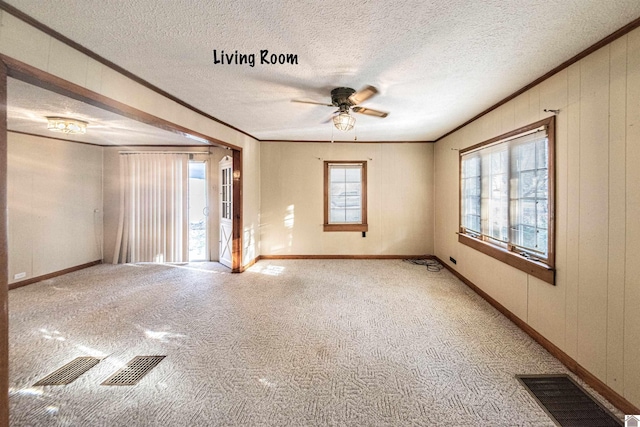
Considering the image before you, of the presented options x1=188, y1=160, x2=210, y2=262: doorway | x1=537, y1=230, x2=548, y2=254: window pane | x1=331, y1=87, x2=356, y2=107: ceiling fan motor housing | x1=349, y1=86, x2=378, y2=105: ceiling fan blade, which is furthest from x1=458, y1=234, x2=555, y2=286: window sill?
x1=188, y1=160, x2=210, y2=262: doorway

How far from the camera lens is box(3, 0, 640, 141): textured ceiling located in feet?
5.07

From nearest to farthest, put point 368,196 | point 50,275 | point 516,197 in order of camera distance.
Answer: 1. point 516,197
2. point 50,275
3. point 368,196

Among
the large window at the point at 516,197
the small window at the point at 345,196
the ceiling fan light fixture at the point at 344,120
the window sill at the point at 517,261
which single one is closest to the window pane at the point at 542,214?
the large window at the point at 516,197

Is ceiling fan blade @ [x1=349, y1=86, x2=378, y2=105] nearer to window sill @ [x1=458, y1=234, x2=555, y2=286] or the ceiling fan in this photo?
the ceiling fan

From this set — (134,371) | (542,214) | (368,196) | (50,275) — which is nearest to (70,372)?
(134,371)

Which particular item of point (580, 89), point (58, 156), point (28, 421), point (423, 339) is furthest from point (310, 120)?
point (58, 156)

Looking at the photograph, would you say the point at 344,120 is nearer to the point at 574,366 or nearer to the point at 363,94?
the point at 363,94

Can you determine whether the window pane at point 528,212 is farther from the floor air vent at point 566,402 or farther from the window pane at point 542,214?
the floor air vent at point 566,402

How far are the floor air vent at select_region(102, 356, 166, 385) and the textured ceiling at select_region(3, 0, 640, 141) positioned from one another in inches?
97.9

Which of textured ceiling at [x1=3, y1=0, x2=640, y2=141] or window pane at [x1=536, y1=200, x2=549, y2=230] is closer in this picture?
textured ceiling at [x1=3, y1=0, x2=640, y2=141]

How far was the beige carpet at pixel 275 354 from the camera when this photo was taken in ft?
5.41

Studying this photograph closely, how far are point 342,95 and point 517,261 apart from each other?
252 cm

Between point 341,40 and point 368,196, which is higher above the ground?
point 341,40

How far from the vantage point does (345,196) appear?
566 cm
